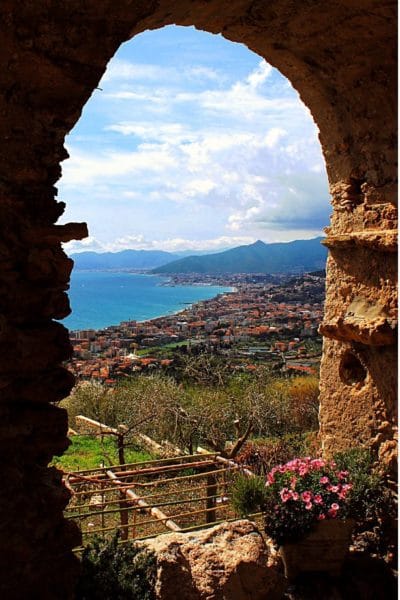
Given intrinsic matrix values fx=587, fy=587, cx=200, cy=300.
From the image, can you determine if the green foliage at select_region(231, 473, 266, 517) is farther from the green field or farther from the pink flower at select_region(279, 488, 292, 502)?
the green field

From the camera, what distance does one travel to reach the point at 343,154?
5.52 m

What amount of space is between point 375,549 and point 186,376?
12.7 m

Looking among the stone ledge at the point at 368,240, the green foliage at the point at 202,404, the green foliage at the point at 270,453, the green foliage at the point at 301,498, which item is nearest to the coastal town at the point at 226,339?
the green foliage at the point at 202,404

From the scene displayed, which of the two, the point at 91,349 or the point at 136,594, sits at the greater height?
the point at 136,594

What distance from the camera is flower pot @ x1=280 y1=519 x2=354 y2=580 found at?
4.63 m

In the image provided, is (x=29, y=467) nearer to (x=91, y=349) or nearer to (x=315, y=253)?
(x=91, y=349)

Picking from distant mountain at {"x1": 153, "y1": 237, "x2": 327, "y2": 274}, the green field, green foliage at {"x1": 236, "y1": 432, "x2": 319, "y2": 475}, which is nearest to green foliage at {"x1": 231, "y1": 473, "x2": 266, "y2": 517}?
green foliage at {"x1": 236, "y1": 432, "x2": 319, "y2": 475}

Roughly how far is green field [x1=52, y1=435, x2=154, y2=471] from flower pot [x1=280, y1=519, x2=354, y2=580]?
6.54 m

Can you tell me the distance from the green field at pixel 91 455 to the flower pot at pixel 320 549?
6537mm

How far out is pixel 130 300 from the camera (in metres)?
69.6

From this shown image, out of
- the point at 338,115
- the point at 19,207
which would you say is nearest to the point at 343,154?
the point at 338,115

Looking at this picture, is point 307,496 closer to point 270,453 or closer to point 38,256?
point 38,256

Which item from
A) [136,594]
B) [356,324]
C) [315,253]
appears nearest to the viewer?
[136,594]

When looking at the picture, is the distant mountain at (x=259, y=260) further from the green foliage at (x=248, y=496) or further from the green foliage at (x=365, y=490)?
the green foliage at (x=248, y=496)
